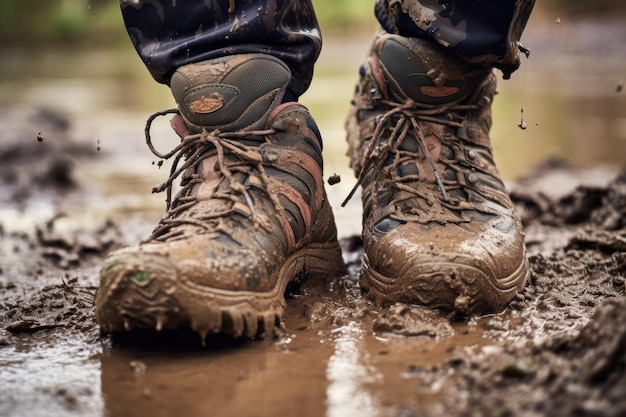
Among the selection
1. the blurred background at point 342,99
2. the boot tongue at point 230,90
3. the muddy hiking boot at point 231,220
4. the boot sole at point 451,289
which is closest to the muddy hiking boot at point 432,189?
the boot sole at point 451,289

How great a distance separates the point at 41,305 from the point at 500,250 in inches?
40.1

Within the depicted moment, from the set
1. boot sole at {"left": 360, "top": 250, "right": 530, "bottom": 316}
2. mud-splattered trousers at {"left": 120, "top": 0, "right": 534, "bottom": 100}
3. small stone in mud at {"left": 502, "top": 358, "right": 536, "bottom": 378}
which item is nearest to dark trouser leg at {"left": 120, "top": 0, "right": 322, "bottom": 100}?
mud-splattered trousers at {"left": 120, "top": 0, "right": 534, "bottom": 100}

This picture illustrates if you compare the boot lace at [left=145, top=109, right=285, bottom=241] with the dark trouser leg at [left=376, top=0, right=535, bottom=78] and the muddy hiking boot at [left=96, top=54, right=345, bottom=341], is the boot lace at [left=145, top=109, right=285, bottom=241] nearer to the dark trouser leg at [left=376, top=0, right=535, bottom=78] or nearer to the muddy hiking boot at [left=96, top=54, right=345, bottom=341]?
the muddy hiking boot at [left=96, top=54, right=345, bottom=341]

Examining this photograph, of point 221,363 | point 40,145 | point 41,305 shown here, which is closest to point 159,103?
point 40,145

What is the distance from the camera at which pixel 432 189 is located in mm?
1733

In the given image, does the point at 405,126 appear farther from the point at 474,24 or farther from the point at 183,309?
the point at 183,309

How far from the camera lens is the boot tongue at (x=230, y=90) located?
162cm

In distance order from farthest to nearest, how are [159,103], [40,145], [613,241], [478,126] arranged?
[159,103] < [40,145] < [613,241] < [478,126]

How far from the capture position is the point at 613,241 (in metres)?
2.00

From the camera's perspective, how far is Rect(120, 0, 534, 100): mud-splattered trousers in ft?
5.40

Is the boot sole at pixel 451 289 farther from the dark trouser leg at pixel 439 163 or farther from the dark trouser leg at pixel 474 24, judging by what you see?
the dark trouser leg at pixel 474 24

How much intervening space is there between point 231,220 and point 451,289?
17.5 inches

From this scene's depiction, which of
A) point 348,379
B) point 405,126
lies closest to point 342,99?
point 405,126

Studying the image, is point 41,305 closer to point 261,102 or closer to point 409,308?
point 261,102
